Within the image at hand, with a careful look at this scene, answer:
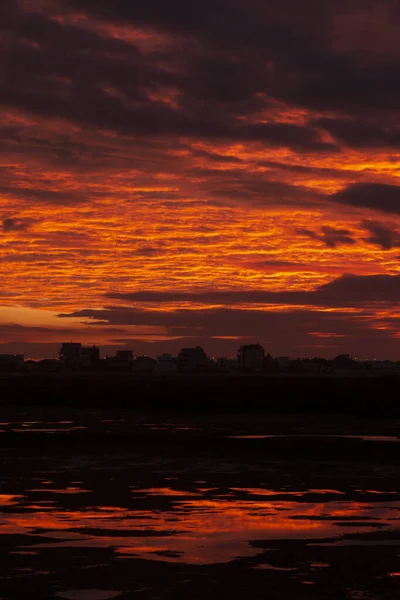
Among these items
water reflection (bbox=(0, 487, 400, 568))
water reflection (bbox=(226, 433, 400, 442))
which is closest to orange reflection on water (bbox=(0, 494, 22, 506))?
water reflection (bbox=(0, 487, 400, 568))

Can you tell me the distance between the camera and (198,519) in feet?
75.4

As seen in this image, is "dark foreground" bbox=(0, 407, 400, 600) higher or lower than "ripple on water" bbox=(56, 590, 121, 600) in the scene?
higher

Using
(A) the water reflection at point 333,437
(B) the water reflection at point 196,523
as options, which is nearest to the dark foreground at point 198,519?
(B) the water reflection at point 196,523

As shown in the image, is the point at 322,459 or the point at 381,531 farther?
the point at 322,459

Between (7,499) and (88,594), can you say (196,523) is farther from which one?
(88,594)

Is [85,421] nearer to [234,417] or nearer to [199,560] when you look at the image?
[234,417]

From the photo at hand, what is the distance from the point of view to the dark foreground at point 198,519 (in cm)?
1673

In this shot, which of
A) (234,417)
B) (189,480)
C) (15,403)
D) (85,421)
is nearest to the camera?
(189,480)

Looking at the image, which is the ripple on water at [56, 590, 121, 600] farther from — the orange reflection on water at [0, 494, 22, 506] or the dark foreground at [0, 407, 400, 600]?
the orange reflection on water at [0, 494, 22, 506]

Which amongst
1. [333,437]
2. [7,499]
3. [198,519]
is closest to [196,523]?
[198,519]

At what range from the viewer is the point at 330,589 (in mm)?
16438

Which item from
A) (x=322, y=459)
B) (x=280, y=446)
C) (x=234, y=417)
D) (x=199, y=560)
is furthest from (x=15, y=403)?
(x=199, y=560)

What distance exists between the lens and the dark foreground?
1673 cm

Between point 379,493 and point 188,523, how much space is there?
734 centimetres
